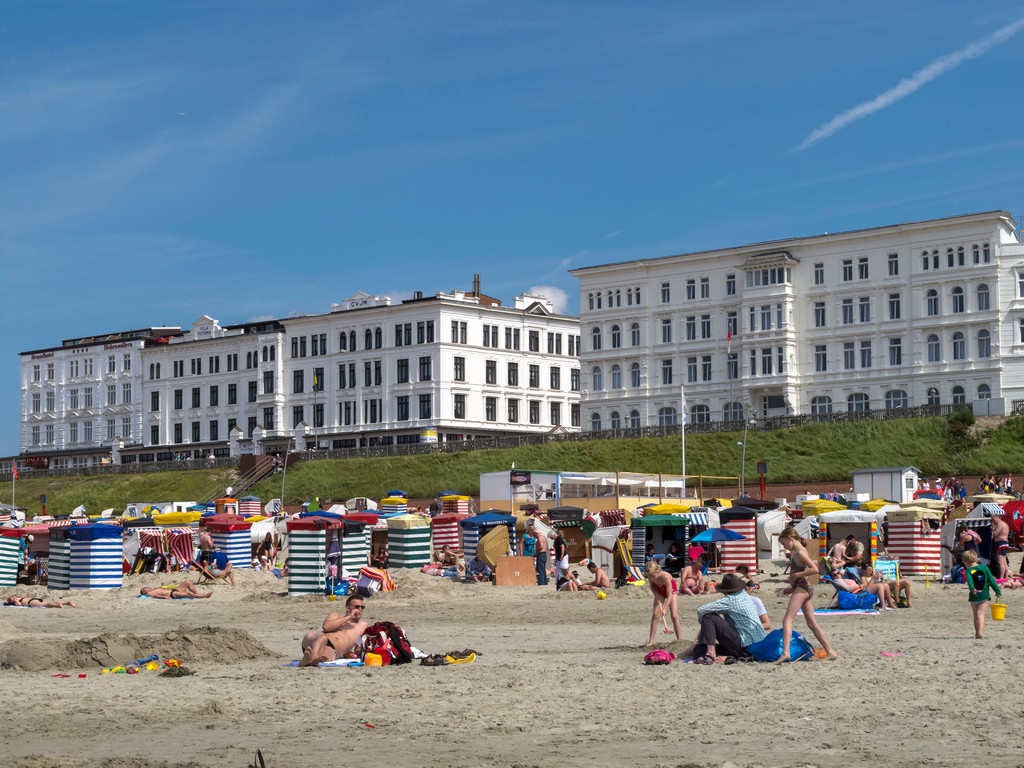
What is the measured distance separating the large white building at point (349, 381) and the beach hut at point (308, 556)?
197 feet

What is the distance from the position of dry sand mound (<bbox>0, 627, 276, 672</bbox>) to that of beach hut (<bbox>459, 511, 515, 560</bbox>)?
17977mm

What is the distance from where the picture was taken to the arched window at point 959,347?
72.7 meters

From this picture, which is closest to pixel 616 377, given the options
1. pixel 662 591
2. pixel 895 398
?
pixel 895 398

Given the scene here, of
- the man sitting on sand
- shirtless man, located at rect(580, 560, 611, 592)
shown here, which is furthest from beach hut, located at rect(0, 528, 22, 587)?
shirtless man, located at rect(580, 560, 611, 592)

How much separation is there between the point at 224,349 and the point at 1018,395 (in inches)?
2253

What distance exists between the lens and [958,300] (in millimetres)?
72750

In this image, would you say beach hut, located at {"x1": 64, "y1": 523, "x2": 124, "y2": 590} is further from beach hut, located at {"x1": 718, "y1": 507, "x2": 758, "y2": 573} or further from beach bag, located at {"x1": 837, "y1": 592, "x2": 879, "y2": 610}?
beach bag, located at {"x1": 837, "y1": 592, "x2": 879, "y2": 610}

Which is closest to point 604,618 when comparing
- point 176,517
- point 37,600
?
point 37,600

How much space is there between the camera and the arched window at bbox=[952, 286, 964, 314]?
72.6m

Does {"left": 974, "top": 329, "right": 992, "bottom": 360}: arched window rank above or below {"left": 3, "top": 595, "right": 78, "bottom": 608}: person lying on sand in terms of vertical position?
above

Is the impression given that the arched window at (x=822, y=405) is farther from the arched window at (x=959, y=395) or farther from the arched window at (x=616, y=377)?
the arched window at (x=616, y=377)

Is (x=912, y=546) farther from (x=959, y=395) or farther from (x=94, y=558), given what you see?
(x=959, y=395)

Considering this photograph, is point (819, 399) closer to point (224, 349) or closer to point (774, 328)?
point (774, 328)

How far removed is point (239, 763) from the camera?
10352 mm
